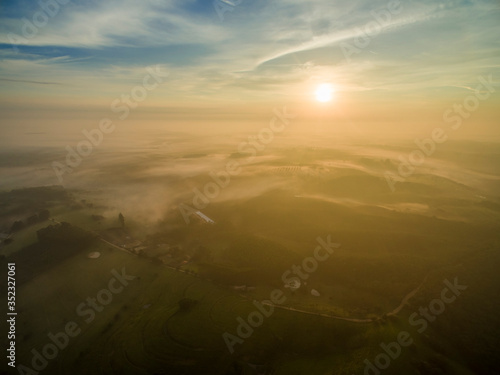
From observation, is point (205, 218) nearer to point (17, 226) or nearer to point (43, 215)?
point (43, 215)

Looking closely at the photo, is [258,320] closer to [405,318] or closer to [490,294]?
[405,318]

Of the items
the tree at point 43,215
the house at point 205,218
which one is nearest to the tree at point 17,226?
the tree at point 43,215

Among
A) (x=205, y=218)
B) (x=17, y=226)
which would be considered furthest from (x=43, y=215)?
(x=205, y=218)

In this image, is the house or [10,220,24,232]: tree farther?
the house

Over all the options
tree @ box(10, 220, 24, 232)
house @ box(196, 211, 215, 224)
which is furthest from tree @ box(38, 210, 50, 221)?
house @ box(196, 211, 215, 224)

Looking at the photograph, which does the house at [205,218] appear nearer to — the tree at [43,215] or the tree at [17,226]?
the tree at [43,215]

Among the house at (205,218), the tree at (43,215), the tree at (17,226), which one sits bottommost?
the tree at (17,226)

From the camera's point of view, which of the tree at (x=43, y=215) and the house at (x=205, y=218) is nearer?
the tree at (x=43, y=215)

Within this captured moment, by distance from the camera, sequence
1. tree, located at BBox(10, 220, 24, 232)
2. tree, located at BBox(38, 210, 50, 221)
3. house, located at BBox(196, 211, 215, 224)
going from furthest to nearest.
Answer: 1. house, located at BBox(196, 211, 215, 224)
2. tree, located at BBox(38, 210, 50, 221)
3. tree, located at BBox(10, 220, 24, 232)

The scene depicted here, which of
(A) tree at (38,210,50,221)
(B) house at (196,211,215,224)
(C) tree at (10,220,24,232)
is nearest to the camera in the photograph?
(C) tree at (10,220,24,232)

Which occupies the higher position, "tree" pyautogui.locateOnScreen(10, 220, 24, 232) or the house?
the house

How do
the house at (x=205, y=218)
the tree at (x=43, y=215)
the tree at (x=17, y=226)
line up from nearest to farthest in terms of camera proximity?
the tree at (x=17, y=226)
the tree at (x=43, y=215)
the house at (x=205, y=218)

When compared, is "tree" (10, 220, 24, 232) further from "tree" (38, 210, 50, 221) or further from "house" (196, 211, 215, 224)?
"house" (196, 211, 215, 224)
